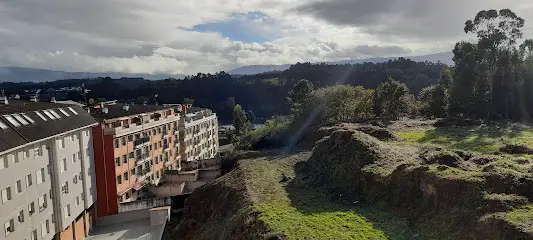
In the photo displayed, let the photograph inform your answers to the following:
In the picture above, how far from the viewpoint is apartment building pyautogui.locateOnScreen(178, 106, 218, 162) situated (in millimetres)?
76688

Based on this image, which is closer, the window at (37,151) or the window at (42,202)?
the window at (37,151)

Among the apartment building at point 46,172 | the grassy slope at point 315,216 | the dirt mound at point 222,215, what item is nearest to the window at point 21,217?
the apartment building at point 46,172

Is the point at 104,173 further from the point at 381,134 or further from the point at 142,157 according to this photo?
the point at 381,134

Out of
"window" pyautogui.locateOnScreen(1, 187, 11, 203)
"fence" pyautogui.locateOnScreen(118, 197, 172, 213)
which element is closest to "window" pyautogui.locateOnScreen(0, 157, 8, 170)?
"window" pyautogui.locateOnScreen(1, 187, 11, 203)

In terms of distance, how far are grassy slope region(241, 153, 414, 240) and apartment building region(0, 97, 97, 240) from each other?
17556 mm

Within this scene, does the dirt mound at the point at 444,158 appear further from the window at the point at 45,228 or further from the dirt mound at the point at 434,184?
the window at the point at 45,228

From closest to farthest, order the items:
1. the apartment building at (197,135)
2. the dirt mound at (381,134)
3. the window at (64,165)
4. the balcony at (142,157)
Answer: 1. the window at (64,165)
2. the dirt mound at (381,134)
3. the balcony at (142,157)
4. the apartment building at (197,135)

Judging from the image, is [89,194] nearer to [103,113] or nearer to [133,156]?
[133,156]

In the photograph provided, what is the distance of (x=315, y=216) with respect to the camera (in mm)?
25938

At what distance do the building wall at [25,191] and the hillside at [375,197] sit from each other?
11712 mm

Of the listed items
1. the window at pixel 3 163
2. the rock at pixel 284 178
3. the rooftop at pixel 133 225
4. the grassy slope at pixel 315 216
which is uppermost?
the window at pixel 3 163

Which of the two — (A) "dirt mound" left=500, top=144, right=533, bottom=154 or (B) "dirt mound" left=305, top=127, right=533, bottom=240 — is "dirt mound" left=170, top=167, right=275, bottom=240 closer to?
(B) "dirt mound" left=305, top=127, right=533, bottom=240

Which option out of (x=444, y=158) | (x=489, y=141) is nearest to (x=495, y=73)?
(x=489, y=141)

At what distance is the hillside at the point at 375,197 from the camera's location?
2123 centimetres
